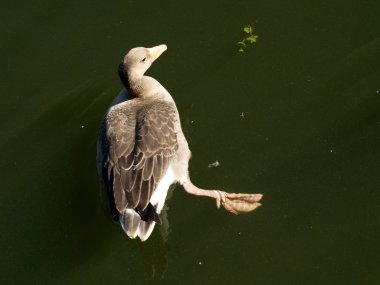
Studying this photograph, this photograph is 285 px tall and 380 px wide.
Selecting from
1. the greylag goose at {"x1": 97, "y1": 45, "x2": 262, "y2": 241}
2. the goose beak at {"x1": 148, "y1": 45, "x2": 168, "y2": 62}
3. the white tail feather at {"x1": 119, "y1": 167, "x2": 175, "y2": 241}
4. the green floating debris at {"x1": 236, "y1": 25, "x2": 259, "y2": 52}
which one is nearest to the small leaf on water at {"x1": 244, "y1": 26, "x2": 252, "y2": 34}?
the green floating debris at {"x1": 236, "y1": 25, "x2": 259, "y2": 52}

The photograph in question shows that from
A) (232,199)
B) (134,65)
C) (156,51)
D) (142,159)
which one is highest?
(134,65)

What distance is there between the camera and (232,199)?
683 cm

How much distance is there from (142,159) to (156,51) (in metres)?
1.68

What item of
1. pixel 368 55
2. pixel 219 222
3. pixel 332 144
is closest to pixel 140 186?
pixel 219 222

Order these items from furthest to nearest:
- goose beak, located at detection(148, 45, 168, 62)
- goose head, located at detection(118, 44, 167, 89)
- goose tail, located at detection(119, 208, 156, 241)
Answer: goose beak, located at detection(148, 45, 168, 62) → goose head, located at detection(118, 44, 167, 89) → goose tail, located at detection(119, 208, 156, 241)

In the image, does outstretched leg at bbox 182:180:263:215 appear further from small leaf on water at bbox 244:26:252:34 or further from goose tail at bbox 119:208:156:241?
small leaf on water at bbox 244:26:252:34

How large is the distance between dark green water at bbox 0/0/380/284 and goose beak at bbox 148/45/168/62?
407 mm

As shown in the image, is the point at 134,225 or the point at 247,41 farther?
the point at 247,41

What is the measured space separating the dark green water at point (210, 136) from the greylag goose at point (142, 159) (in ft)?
0.72

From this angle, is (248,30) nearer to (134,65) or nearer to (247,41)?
(247,41)

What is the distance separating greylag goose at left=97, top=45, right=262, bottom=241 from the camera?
6293 millimetres

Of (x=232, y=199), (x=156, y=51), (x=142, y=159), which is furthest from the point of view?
(x=156, y=51)

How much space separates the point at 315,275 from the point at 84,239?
2.35 meters

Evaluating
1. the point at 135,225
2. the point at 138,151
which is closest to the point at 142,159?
the point at 138,151
